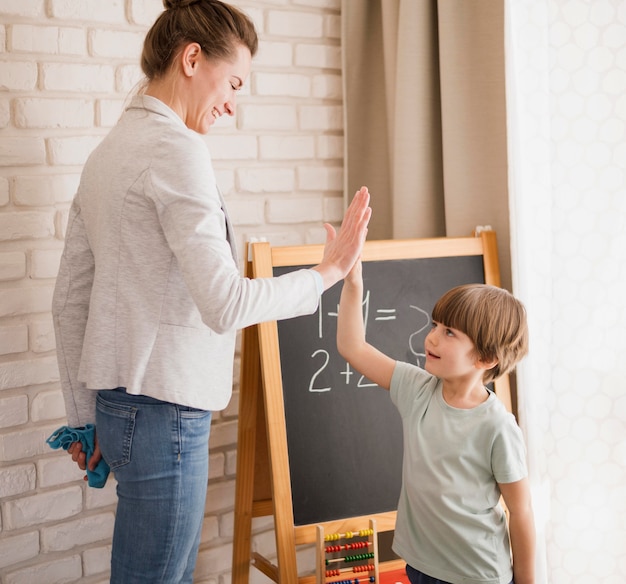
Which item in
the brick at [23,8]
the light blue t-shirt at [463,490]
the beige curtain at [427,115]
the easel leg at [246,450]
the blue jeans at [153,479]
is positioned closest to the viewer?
the blue jeans at [153,479]

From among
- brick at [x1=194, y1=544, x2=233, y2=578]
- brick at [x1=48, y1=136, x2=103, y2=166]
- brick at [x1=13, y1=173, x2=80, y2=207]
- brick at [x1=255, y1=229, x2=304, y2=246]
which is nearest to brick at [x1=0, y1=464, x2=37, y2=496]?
brick at [x1=194, y1=544, x2=233, y2=578]

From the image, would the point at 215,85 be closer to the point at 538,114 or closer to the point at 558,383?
the point at 538,114

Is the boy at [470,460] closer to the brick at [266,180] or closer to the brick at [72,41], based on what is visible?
the brick at [266,180]

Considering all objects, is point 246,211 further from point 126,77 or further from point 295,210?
point 126,77

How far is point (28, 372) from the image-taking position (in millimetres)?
1903

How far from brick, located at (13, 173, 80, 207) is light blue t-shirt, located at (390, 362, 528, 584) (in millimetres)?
1064

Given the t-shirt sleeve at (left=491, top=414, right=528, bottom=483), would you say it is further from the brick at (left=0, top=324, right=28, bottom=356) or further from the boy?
the brick at (left=0, top=324, right=28, bottom=356)

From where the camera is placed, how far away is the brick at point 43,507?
6.31ft

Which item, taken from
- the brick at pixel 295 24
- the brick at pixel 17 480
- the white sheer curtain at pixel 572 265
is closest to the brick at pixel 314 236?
the brick at pixel 295 24

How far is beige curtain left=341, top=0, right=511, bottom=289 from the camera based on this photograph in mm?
2020

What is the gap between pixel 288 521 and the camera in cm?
176

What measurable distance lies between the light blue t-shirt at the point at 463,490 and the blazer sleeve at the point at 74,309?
2.26ft

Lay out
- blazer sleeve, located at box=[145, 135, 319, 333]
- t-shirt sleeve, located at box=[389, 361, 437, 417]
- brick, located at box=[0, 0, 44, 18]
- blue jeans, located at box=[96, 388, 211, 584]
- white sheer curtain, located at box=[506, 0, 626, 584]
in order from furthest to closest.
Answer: brick, located at box=[0, 0, 44, 18] → white sheer curtain, located at box=[506, 0, 626, 584] → t-shirt sleeve, located at box=[389, 361, 437, 417] → blue jeans, located at box=[96, 388, 211, 584] → blazer sleeve, located at box=[145, 135, 319, 333]

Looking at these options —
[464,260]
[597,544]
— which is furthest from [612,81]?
[597,544]
